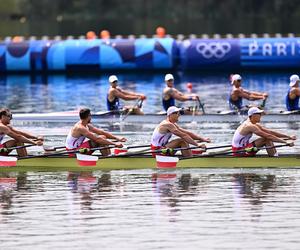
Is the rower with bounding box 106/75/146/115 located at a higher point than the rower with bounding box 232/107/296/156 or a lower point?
higher

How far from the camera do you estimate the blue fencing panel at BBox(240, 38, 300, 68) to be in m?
51.0

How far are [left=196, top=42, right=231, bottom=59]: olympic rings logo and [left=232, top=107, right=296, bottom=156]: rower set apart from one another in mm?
25940

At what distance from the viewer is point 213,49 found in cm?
5134

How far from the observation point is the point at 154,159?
83.4ft

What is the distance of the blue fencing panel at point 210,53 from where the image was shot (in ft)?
168

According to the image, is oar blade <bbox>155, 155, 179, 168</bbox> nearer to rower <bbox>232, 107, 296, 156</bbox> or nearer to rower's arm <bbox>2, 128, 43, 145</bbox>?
rower <bbox>232, 107, 296, 156</bbox>

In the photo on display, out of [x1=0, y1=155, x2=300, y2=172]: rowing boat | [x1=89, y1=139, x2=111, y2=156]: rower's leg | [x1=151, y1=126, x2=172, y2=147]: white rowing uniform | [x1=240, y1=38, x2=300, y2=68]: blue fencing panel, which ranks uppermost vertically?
[x1=240, y1=38, x2=300, y2=68]: blue fencing panel

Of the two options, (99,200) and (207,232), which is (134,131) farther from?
(207,232)

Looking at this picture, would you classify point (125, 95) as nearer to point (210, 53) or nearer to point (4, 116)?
point (4, 116)

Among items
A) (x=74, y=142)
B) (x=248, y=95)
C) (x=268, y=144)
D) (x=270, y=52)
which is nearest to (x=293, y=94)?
(x=248, y=95)

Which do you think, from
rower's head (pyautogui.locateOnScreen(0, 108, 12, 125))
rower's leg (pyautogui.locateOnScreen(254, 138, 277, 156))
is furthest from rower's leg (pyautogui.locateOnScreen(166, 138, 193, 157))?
rower's head (pyautogui.locateOnScreen(0, 108, 12, 125))

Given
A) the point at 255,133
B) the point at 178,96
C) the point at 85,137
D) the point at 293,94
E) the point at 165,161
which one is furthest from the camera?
the point at 178,96

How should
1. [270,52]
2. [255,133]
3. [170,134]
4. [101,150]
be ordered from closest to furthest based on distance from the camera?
[255,133] → [170,134] → [101,150] → [270,52]

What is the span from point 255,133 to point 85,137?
12.4ft
